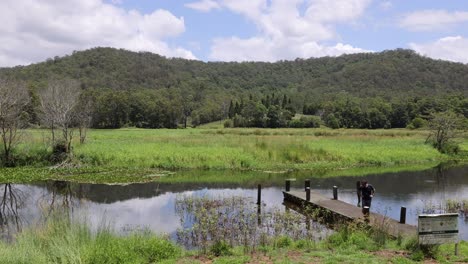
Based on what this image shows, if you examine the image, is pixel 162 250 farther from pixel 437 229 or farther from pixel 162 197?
pixel 162 197

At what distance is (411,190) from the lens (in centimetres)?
3017

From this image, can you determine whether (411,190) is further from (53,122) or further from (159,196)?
(53,122)

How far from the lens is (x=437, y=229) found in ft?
41.2

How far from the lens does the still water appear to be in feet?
68.4

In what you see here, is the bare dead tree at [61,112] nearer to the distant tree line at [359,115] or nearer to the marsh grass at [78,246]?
the marsh grass at [78,246]

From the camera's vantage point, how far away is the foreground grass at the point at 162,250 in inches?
455

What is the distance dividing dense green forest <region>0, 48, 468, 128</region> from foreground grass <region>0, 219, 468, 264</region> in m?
81.5

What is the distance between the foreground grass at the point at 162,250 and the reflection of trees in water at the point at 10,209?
19.2ft

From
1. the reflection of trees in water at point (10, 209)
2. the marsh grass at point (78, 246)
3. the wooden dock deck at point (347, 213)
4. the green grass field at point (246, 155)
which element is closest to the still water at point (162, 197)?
the reflection of trees in water at point (10, 209)

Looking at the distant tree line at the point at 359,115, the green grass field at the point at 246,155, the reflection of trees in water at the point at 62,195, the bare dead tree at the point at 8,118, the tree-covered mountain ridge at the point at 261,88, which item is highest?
the tree-covered mountain ridge at the point at 261,88

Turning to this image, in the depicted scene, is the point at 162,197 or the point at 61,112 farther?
the point at 61,112

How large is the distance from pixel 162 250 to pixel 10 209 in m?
14.6

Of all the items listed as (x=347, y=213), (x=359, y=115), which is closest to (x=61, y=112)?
(x=347, y=213)

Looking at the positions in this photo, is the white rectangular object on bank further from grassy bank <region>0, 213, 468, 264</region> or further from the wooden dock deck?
the wooden dock deck
